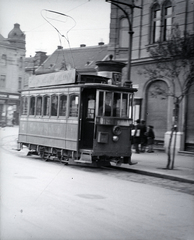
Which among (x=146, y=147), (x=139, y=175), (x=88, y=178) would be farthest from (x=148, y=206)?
(x=146, y=147)

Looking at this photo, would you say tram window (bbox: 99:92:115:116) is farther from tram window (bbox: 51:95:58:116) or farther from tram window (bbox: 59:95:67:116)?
tram window (bbox: 51:95:58:116)

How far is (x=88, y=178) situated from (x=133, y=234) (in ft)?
18.0

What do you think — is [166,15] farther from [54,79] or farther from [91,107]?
[91,107]

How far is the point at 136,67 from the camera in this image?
2352 centimetres

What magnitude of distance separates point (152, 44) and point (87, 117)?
9.70m

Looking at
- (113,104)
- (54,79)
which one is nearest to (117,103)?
(113,104)

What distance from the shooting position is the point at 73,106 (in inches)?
551

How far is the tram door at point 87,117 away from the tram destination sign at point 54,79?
0.93 meters

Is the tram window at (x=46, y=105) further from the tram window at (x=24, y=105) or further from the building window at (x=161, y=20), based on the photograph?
the building window at (x=161, y=20)

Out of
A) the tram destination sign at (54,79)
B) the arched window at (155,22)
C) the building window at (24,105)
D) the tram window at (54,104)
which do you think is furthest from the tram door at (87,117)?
the arched window at (155,22)

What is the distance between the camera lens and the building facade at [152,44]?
2022cm

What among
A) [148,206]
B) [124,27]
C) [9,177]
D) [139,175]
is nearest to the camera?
[148,206]

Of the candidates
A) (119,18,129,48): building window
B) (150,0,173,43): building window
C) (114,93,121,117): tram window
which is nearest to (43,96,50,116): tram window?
(114,93,121,117): tram window

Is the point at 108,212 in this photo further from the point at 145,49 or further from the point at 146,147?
the point at 145,49
